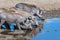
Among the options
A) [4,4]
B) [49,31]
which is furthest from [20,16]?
[4,4]

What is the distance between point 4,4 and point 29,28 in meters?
7.12

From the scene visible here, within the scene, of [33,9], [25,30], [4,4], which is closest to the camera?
[25,30]

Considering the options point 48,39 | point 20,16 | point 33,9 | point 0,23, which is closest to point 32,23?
point 20,16

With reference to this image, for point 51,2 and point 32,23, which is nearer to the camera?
point 32,23

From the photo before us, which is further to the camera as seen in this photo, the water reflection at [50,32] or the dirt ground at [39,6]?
the dirt ground at [39,6]

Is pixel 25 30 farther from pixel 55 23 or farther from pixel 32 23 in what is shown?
pixel 55 23

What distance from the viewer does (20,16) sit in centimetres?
1178

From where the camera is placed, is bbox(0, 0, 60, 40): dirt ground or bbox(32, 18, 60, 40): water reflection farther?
bbox(0, 0, 60, 40): dirt ground

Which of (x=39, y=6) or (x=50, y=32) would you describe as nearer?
(x=50, y=32)

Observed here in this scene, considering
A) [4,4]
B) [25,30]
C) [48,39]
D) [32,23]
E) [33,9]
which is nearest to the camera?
[48,39]

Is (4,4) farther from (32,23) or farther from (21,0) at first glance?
(32,23)

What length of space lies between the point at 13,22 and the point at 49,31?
1.65 meters

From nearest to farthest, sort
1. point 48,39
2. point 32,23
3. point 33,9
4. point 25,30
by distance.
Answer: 1. point 48,39
2. point 25,30
3. point 32,23
4. point 33,9

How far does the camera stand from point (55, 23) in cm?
1229
